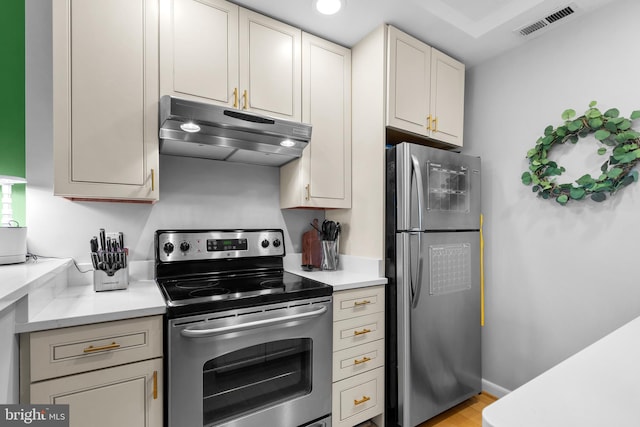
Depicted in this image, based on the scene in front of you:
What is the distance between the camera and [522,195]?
216 cm

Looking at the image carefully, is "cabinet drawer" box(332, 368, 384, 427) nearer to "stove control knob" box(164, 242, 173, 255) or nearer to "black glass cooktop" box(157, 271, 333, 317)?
"black glass cooktop" box(157, 271, 333, 317)

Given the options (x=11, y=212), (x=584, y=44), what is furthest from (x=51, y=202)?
(x=584, y=44)

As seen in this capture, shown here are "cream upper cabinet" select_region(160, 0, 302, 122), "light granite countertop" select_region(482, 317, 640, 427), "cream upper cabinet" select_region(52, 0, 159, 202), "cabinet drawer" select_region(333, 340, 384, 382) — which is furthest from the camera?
"cabinet drawer" select_region(333, 340, 384, 382)

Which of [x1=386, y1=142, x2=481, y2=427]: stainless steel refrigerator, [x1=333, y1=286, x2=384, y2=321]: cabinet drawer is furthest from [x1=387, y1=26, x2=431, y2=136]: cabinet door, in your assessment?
[x1=333, y1=286, x2=384, y2=321]: cabinet drawer

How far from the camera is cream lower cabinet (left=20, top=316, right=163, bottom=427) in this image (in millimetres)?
1069

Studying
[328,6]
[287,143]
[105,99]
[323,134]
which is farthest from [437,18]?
[105,99]

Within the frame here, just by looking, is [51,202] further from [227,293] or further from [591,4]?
[591,4]

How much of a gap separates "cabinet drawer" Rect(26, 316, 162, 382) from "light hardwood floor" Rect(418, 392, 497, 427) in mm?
1717

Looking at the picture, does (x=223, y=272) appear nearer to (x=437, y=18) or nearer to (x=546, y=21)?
(x=437, y=18)

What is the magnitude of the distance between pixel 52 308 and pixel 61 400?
1.09 feet

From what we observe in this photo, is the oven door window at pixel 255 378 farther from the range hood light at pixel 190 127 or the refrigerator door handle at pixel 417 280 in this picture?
the range hood light at pixel 190 127

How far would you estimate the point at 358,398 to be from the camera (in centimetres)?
180

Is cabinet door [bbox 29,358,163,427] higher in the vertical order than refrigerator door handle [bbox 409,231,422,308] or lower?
lower

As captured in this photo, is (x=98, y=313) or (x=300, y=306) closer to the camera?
(x=98, y=313)
